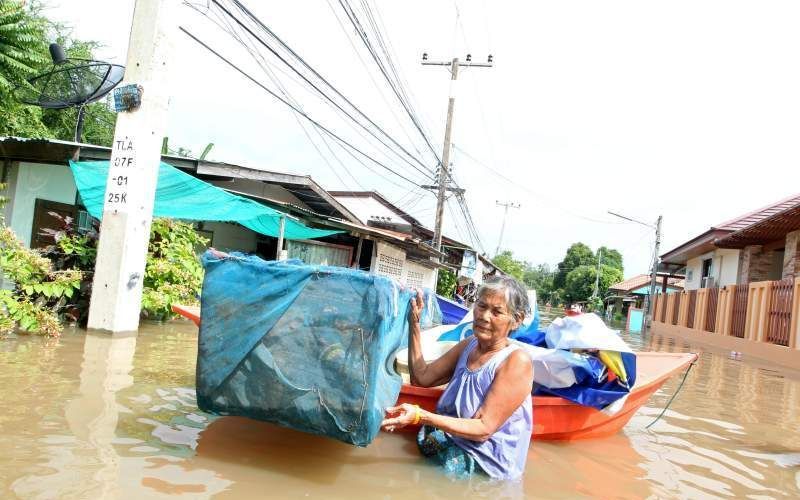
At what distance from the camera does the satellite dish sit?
9742 mm

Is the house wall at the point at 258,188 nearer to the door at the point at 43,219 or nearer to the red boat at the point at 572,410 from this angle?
the door at the point at 43,219

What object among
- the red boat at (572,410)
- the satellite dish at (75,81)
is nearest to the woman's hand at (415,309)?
the red boat at (572,410)

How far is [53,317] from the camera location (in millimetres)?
6926

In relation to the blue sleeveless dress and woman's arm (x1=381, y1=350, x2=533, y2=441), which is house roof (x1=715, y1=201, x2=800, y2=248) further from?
woman's arm (x1=381, y1=350, x2=533, y2=441)

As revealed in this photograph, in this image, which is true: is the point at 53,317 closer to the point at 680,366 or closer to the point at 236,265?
the point at 236,265

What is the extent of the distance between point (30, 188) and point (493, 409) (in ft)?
33.2

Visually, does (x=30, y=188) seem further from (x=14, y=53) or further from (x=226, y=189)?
(x=14, y=53)

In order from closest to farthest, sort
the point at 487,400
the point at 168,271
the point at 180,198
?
the point at 487,400, the point at 168,271, the point at 180,198

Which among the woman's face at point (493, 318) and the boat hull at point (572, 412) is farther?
the boat hull at point (572, 412)

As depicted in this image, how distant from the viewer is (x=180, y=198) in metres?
8.98

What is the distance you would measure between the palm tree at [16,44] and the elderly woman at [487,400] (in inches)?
574

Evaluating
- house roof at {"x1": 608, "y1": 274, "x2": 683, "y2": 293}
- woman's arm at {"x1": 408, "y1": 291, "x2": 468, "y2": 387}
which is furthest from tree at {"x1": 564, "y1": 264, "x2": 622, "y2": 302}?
woman's arm at {"x1": 408, "y1": 291, "x2": 468, "y2": 387}

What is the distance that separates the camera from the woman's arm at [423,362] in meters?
3.57

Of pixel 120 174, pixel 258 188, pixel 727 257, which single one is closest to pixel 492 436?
pixel 120 174
